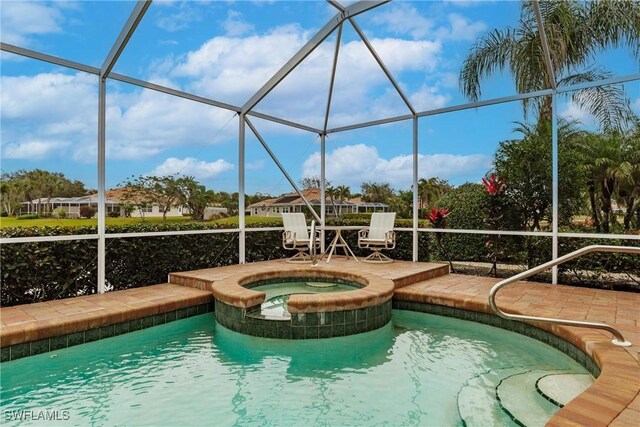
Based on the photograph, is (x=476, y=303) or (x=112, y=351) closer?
(x=112, y=351)

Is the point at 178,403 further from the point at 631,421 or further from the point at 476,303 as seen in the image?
the point at 476,303

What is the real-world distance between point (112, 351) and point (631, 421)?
14.0 feet

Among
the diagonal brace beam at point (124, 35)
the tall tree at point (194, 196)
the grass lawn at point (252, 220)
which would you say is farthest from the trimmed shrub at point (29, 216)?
the grass lawn at point (252, 220)

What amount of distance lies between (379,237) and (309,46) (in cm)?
408

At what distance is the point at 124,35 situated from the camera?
471 centimetres

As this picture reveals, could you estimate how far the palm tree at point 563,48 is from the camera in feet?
27.6

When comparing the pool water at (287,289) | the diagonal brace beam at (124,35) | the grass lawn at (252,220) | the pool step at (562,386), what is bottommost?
the pool step at (562,386)

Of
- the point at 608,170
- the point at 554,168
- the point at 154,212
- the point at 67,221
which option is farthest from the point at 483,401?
the point at 608,170

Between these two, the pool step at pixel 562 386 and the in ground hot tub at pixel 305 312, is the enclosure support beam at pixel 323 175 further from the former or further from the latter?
the pool step at pixel 562 386

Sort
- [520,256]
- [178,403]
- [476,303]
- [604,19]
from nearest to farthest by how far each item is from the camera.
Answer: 1. [178,403]
2. [476,303]
3. [520,256]
4. [604,19]

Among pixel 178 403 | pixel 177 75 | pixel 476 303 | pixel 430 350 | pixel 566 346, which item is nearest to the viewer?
pixel 178 403

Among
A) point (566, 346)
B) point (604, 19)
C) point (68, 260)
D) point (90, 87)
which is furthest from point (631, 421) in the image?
point (604, 19)

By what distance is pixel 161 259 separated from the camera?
637cm

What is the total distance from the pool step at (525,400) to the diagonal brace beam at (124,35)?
5.12 m
